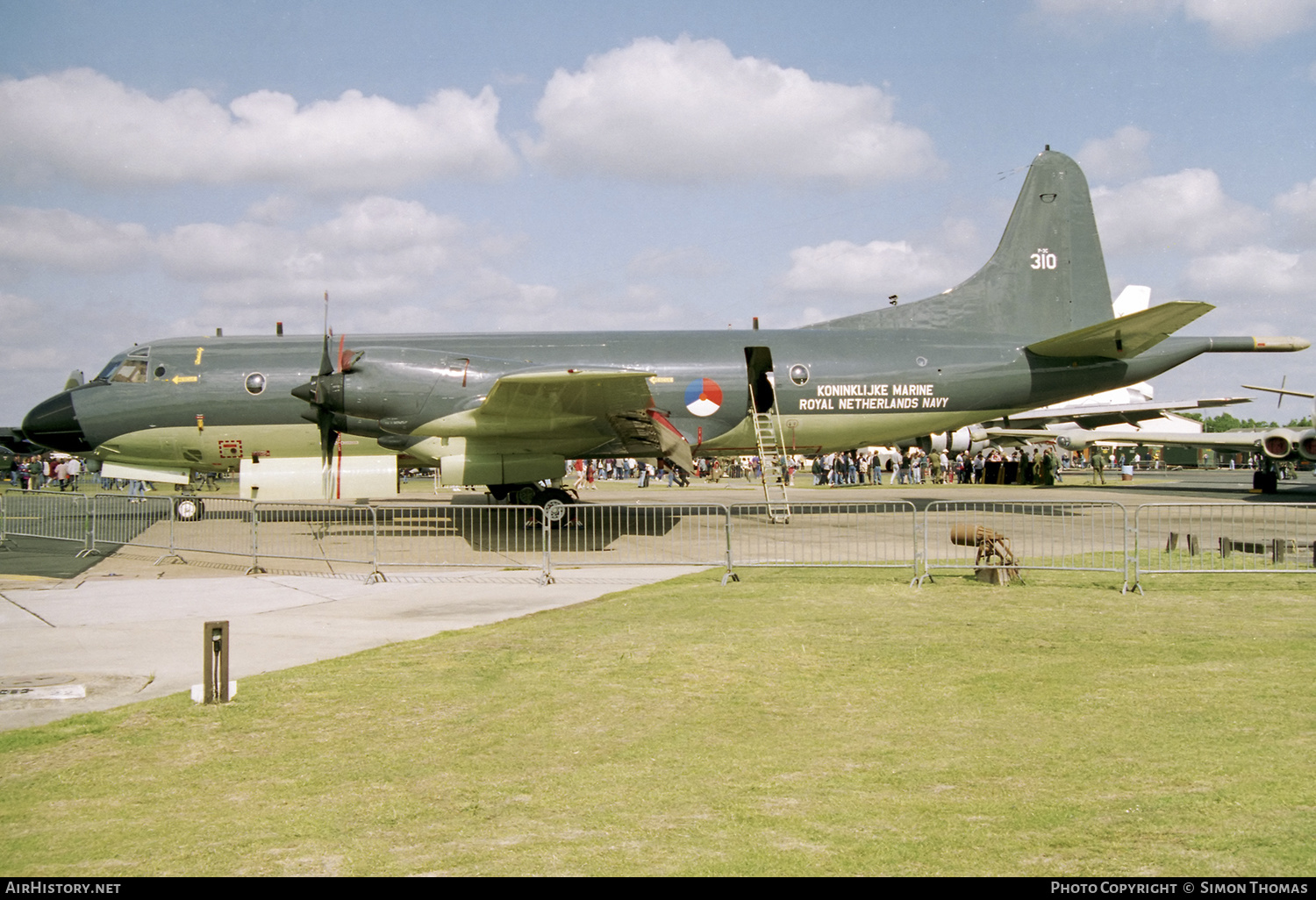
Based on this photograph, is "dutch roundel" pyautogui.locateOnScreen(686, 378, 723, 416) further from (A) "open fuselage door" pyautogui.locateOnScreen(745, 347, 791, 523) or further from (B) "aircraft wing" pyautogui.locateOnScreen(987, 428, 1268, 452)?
(B) "aircraft wing" pyautogui.locateOnScreen(987, 428, 1268, 452)

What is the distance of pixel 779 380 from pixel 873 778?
51.6ft

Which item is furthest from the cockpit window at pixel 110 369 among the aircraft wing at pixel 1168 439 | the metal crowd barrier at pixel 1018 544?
the aircraft wing at pixel 1168 439

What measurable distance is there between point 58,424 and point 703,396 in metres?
13.7

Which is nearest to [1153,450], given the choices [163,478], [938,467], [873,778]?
[938,467]

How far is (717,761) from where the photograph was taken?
5.09 metres

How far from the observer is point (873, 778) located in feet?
15.6

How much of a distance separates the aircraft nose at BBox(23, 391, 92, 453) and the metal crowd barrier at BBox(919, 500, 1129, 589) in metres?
17.5

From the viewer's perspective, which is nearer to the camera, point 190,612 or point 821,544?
point 190,612

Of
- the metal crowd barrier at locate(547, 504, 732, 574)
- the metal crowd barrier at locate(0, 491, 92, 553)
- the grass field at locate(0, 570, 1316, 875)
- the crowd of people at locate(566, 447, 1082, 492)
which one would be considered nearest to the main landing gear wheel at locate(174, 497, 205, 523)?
the metal crowd barrier at locate(0, 491, 92, 553)

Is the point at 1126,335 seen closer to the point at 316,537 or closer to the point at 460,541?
the point at 460,541

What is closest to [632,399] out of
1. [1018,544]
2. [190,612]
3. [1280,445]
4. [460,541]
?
[460,541]

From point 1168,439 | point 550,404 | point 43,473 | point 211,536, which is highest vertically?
point 550,404

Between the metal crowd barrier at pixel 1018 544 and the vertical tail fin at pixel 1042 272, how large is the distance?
5.05 metres
